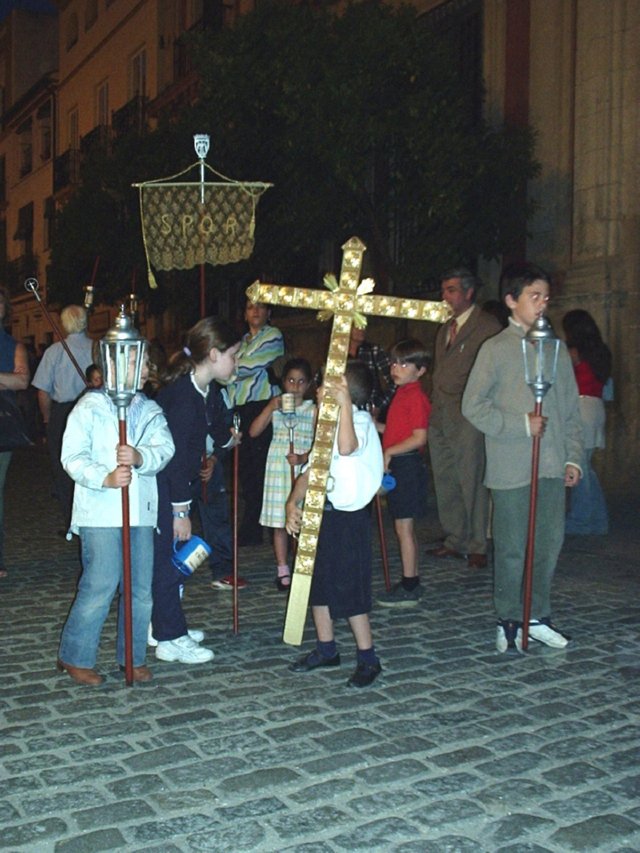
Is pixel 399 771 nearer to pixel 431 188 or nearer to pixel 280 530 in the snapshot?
pixel 280 530

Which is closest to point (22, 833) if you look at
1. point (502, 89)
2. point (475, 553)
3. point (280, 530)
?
point (280, 530)

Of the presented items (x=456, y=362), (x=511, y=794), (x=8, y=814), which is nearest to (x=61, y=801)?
(x=8, y=814)

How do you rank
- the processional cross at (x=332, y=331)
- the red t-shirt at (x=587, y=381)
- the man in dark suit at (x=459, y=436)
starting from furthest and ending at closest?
the red t-shirt at (x=587, y=381), the man in dark suit at (x=459, y=436), the processional cross at (x=332, y=331)

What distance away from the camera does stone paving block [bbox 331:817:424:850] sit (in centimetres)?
307

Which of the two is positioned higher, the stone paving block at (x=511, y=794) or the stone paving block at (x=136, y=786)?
the stone paving block at (x=511, y=794)

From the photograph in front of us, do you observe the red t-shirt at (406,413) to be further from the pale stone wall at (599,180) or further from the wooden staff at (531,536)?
the pale stone wall at (599,180)

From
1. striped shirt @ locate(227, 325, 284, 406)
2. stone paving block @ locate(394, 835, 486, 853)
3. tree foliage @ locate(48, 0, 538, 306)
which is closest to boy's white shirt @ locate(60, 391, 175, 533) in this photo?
stone paving block @ locate(394, 835, 486, 853)

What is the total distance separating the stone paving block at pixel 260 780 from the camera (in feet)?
11.5

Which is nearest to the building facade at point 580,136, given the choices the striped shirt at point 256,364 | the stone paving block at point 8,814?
the striped shirt at point 256,364

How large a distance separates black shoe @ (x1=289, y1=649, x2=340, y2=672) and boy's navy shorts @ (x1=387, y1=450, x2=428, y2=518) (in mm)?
1544

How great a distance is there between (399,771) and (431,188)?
341 inches

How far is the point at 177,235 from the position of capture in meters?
8.55

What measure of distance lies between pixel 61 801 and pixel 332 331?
2.13 metres

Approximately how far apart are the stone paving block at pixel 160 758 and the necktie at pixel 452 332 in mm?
4440
